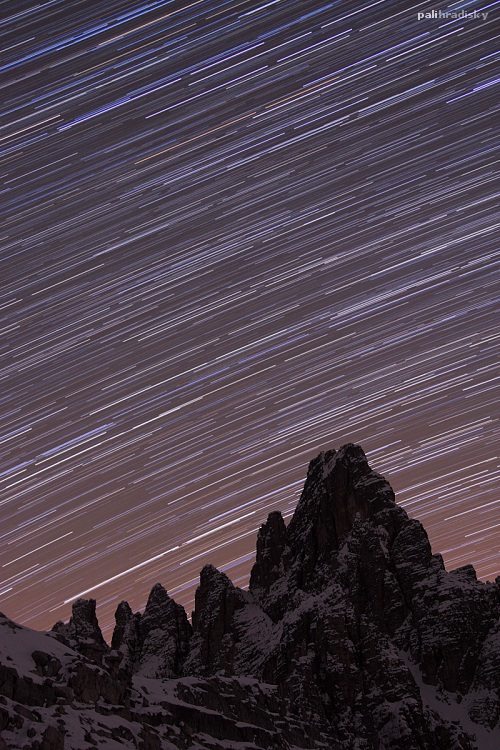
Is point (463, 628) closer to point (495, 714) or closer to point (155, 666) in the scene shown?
point (495, 714)

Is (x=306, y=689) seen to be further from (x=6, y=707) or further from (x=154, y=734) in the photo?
(x=6, y=707)

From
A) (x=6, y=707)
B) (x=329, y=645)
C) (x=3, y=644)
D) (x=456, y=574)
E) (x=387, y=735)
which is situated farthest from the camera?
(x=456, y=574)

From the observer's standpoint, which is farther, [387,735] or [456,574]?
[456,574]

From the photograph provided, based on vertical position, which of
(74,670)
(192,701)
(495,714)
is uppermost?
(74,670)

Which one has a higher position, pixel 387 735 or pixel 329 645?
pixel 329 645

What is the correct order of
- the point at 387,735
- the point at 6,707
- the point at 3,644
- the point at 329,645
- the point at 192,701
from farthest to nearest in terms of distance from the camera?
the point at 329,645 → the point at 387,735 → the point at 192,701 → the point at 3,644 → the point at 6,707

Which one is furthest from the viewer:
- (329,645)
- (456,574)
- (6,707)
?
(456,574)

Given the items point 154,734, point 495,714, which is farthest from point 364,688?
point 154,734

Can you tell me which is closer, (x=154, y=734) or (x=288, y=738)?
(x=154, y=734)

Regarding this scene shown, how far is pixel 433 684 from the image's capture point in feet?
593

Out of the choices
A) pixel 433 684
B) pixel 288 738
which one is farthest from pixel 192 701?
pixel 433 684

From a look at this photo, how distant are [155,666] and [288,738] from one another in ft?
180

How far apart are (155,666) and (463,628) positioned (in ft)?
190

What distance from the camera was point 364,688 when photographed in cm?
17475
